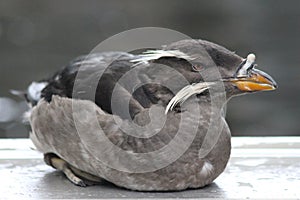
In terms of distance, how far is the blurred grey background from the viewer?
803 cm

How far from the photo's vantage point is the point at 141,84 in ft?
10.9

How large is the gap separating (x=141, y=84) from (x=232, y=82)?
0.37 meters

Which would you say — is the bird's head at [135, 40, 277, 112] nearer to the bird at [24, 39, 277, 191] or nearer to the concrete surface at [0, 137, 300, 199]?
the bird at [24, 39, 277, 191]

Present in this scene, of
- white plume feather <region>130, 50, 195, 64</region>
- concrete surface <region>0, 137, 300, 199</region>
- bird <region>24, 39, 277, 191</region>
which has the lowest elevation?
concrete surface <region>0, 137, 300, 199</region>

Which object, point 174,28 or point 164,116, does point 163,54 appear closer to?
point 164,116

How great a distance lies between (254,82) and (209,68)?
0.62ft

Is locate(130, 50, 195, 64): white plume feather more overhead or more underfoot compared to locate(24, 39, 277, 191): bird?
more overhead

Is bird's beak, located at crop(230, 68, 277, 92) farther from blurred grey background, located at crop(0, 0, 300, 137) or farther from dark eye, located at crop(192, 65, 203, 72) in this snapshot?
blurred grey background, located at crop(0, 0, 300, 137)

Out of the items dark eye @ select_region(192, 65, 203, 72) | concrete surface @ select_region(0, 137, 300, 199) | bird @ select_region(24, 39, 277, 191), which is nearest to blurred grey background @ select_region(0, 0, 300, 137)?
concrete surface @ select_region(0, 137, 300, 199)

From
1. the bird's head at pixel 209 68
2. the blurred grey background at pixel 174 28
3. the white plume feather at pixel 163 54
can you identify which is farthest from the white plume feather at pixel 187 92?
the blurred grey background at pixel 174 28

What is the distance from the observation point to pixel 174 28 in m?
10.3

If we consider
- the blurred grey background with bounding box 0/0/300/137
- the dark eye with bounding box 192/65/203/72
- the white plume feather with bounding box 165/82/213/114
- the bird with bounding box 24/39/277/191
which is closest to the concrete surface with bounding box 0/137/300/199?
the bird with bounding box 24/39/277/191

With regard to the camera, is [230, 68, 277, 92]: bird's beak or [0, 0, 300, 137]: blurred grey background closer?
[230, 68, 277, 92]: bird's beak

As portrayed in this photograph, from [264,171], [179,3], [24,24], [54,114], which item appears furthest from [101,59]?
[179,3]
